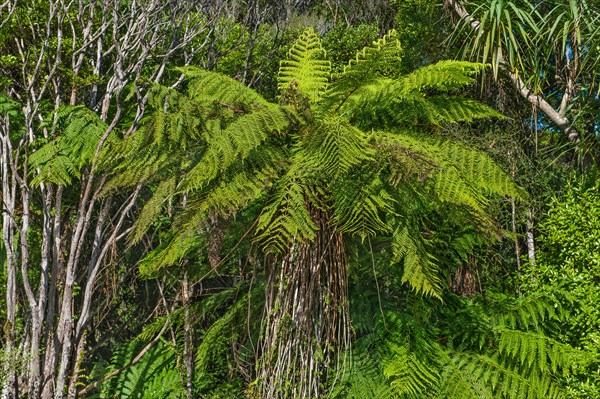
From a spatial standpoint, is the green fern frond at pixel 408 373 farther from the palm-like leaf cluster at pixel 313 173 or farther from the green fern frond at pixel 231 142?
the green fern frond at pixel 231 142

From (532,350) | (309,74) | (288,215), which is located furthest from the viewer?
(532,350)

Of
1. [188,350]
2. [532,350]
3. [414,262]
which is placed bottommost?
[188,350]

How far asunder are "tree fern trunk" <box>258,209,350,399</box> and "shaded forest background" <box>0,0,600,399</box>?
0.01 m

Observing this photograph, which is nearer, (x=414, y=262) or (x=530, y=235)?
(x=414, y=262)

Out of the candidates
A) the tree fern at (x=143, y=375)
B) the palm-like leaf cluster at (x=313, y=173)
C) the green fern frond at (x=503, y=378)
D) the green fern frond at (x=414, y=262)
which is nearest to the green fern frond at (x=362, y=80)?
the palm-like leaf cluster at (x=313, y=173)

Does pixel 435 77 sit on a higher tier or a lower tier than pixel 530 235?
higher

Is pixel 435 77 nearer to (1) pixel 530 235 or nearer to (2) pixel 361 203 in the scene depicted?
(2) pixel 361 203

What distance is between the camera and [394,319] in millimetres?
4422

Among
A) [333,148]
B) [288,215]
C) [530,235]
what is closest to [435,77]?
[333,148]

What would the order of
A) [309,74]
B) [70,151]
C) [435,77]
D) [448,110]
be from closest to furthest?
[435,77]
[448,110]
[309,74]
[70,151]

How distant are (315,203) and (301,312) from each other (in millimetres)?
558

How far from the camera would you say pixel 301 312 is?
343 centimetres

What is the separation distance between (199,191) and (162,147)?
11.4 inches

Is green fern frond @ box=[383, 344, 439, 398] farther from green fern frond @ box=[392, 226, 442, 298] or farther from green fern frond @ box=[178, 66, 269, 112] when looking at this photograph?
green fern frond @ box=[178, 66, 269, 112]
